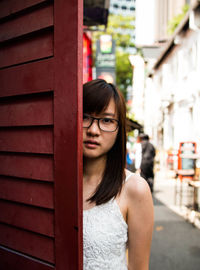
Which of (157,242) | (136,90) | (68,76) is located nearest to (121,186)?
(68,76)

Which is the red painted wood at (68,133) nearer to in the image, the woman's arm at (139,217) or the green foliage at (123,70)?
the woman's arm at (139,217)

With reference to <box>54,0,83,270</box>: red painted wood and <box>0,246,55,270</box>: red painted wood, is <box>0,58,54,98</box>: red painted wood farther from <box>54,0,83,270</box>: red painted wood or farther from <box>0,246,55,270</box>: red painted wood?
<box>0,246,55,270</box>: red painted wood

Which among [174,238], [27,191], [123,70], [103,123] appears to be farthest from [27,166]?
[123,70]

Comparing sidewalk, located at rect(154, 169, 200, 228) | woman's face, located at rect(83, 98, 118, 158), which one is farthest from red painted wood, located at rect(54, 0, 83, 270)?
sidewalk, located at rect(154, 169, 200, 228)

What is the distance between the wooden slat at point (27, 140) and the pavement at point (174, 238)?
10.4 feet

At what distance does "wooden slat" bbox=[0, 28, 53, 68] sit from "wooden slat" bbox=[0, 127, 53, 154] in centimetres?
29

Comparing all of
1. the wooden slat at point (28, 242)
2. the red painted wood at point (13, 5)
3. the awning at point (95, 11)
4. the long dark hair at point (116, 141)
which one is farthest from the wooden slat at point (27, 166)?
the awning at point (95, 11)

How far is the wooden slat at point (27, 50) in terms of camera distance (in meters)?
1.01

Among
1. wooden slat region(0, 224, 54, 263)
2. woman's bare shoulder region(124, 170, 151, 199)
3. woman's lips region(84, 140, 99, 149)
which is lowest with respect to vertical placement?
wooden slat region(0, 224, 54, 263)

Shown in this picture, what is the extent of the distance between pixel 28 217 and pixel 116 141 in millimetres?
624

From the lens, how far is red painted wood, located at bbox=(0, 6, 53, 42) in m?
1.00

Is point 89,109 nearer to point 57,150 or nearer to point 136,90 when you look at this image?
point 57,150

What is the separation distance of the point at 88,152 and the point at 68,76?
1.50 feet

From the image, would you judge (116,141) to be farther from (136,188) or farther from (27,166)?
(27,166)
